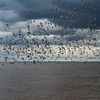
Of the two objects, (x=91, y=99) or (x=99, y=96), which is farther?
(x=99, y=96)

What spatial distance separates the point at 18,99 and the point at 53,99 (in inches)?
390

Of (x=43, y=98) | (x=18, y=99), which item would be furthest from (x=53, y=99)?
(x=18, y=99)

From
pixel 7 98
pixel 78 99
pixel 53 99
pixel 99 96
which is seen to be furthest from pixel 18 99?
pixel 99 96

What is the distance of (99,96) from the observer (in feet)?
315

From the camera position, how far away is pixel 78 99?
91.1 m

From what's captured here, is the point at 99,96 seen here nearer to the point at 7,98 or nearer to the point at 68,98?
the point at 68,98

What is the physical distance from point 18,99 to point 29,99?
340 centimetres

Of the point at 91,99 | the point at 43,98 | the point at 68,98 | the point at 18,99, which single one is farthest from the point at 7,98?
the point at 91,99

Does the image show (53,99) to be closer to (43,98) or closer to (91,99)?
(43,98)

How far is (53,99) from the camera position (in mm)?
91312

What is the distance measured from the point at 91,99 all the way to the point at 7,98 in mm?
23506

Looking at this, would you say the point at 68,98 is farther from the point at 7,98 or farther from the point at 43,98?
the point at 7,98

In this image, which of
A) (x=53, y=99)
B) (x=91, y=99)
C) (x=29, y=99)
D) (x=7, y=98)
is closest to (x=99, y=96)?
(x=91, y=99)

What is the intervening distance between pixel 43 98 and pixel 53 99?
10.9 feet
